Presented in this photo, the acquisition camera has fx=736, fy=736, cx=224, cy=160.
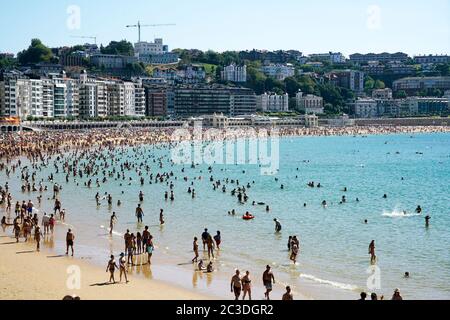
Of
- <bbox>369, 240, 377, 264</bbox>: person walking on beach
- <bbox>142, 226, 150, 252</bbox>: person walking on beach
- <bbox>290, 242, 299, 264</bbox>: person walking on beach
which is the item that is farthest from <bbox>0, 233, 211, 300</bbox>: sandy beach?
<bbox>369, 240, 377, 264</bbox>: person walking on beach

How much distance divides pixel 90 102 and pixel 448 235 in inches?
4145

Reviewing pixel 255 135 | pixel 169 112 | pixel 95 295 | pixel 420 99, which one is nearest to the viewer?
pixel 95 295

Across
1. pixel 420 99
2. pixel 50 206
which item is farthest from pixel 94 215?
pixel 420 99

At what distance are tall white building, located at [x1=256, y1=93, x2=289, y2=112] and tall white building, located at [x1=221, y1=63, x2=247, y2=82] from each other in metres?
15.6

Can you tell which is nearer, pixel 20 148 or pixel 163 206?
pixel 163 206

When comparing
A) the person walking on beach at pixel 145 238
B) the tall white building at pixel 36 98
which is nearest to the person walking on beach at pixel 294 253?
the person walking on beach at pixel 145 238

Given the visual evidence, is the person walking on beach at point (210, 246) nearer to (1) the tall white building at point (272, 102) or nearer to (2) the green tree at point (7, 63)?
(2) the green tree at point (7, 63)

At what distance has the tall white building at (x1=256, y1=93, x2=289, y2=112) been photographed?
567 feet

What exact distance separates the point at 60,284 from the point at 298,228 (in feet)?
45.1

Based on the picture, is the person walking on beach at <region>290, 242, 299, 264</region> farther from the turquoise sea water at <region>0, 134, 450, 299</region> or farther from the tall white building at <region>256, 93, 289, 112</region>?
the tall white building at <region>256, 93, 289, 112</region>

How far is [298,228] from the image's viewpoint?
2972 centimetres

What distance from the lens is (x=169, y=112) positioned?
153375 millimetres
